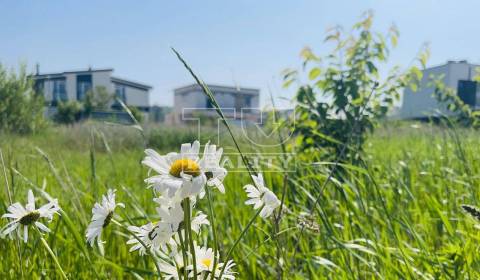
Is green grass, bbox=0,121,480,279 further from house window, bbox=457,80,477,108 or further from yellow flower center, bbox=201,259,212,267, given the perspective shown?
house window, bbox=457,80,477,108

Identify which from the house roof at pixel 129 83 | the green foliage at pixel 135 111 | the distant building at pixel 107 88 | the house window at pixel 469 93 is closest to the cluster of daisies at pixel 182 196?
the green foliage at pixel 135 111

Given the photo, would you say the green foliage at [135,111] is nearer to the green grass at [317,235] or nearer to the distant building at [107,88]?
the green grass at [317,235]

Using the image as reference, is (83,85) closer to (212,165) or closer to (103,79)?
(103,79)

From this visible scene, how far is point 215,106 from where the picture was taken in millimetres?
583

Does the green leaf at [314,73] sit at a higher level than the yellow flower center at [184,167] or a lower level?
higher

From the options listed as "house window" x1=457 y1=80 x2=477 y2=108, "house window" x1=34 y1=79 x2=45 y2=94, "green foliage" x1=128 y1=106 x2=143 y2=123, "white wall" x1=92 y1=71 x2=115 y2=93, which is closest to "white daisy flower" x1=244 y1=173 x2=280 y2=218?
"green foliage" x1=128 y1=106 x2=143 y2=123

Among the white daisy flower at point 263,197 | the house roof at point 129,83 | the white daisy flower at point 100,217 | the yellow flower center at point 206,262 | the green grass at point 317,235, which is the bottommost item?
the green grass at point 317,235

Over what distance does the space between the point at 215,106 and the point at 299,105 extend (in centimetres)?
181

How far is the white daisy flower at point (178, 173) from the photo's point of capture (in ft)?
1.56

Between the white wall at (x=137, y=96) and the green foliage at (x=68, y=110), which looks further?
the white wall at (x=137, y=96)

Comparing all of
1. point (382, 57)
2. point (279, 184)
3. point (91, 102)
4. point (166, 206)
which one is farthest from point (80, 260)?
point (91, 102)

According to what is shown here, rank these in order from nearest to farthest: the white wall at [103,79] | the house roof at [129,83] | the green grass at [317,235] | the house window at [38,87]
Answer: the green grass at [317,235] < the house window at [38,87] < the white wall at [103,79] < the house roof at [129,83]

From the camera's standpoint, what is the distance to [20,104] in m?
1.75

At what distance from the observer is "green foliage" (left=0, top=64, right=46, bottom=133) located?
150cm
